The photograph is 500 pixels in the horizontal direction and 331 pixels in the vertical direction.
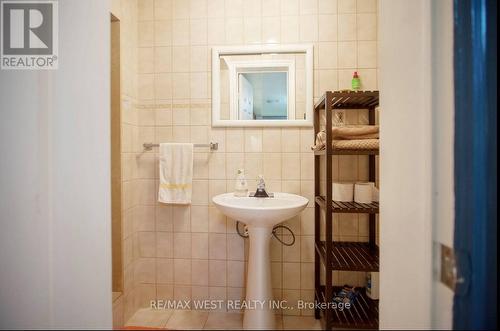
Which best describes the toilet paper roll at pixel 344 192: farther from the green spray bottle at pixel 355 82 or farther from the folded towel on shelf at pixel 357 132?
the green spray bottle at pixel 355 82

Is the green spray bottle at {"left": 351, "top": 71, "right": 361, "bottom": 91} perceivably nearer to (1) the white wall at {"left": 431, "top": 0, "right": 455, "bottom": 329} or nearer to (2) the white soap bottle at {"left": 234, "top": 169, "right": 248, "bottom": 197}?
(2) the white soap bottle at {"left": 234, "top": 169, "right": 248, "bottom": 197}

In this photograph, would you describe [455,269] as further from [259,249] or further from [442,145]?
[259,249]

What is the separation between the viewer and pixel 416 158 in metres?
0.50

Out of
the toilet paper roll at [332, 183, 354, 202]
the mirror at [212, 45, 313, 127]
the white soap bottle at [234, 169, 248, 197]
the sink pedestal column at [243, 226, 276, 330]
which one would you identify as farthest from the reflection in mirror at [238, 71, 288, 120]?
the sink pedestal column at [243, 226, 276, 330]

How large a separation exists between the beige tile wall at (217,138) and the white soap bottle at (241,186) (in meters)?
Result: 0.08

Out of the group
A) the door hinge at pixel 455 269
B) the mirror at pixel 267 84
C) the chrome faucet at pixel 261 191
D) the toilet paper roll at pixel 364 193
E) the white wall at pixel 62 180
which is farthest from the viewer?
the mirror at pixel 267 84

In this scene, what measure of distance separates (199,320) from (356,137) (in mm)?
1299

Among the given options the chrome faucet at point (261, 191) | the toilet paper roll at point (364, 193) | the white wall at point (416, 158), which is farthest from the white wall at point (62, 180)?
the toilet paper roll at point (364, 193)

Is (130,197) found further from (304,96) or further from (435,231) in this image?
(435,231)

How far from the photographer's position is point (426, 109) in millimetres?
486

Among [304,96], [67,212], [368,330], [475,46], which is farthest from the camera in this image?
[304,96]

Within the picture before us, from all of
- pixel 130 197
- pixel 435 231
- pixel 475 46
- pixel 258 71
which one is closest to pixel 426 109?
pixel 475 46

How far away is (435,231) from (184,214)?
1.40 metres

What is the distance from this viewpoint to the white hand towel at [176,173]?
1.53 metres
